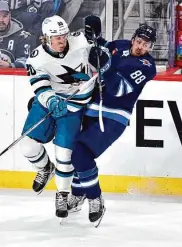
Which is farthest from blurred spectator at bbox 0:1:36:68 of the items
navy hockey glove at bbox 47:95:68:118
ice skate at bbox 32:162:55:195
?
navy hockey glove at bbox 47:95:68:118

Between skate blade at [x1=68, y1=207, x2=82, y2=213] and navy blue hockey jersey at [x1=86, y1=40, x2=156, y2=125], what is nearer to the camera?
navy blue hockey jersey at [x1=86, y1=40, x2=156, y2=125]

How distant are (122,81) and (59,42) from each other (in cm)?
32

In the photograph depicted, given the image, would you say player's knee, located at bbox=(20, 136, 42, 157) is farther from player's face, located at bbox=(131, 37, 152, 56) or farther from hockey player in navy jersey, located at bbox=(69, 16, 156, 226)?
player's face, located at bbox=(131, 37, 152, 56)

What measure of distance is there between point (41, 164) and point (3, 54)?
181 centimetres

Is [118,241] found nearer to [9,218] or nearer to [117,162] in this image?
[9,218]

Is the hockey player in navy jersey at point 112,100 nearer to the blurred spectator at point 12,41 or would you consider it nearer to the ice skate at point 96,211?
the ice skate at point 96,211

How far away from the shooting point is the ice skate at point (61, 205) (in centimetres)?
412

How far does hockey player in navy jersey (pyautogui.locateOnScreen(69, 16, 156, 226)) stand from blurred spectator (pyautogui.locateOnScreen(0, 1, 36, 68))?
187 centimetres

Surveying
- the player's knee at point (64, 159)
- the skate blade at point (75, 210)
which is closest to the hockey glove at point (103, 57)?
the player's knee at point (64, 159)

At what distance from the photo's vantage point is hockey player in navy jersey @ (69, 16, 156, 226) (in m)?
3.96

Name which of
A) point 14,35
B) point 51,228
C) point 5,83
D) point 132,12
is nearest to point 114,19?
point 132,12

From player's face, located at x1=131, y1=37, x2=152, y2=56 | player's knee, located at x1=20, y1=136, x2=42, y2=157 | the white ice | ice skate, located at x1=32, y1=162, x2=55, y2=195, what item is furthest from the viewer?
ice skate, located at x1=32, y1=162, x2=55, y2=195

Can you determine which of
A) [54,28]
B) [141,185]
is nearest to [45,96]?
[54,28]

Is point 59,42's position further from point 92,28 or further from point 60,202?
point 60,202
